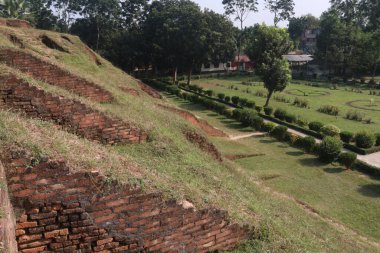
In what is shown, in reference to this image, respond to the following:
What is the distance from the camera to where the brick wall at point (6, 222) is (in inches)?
139

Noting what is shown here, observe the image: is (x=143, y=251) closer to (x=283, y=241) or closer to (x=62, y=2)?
(x=283, y=241)

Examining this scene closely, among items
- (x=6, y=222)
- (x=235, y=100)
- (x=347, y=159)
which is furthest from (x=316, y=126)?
(x=6, y=222)

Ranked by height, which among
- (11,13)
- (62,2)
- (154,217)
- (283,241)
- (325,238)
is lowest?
(325,238)

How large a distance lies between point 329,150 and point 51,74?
12788 millimetres

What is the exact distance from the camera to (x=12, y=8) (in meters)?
36.5

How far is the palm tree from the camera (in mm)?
35969

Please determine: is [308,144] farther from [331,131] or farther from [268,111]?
[268,111]

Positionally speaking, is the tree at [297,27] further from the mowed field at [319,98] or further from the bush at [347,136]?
the bush at [347,136]

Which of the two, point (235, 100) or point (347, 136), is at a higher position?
point (235, 100)

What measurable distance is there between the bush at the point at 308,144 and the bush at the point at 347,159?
173cm

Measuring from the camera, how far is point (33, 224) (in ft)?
14.7

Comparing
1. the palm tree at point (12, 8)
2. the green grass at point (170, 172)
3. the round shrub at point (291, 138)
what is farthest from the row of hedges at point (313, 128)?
the palm tree at point (12, 8)

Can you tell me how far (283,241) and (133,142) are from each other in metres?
4.19

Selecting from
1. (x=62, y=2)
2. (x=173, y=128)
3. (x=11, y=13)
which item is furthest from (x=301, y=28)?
(x=173, y=128)
